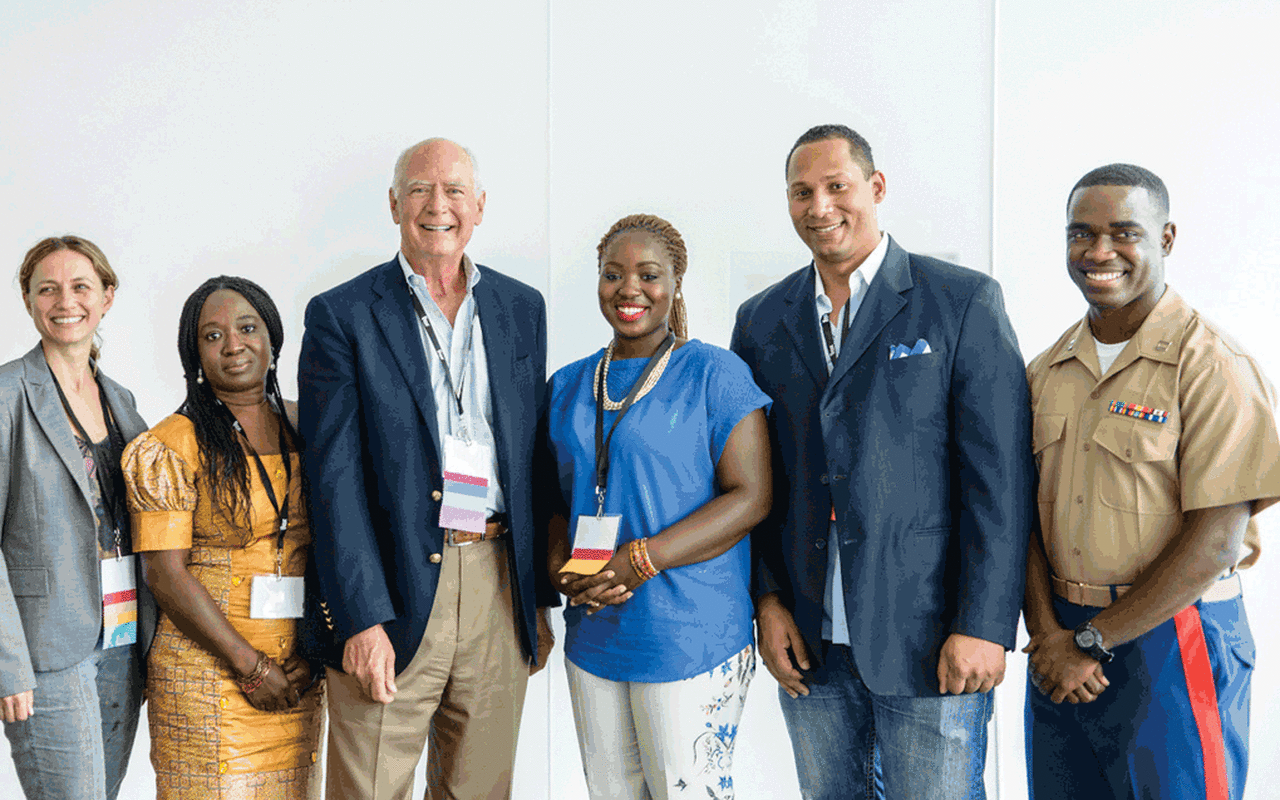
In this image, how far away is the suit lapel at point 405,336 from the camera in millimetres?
1999

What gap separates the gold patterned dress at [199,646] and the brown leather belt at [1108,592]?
1.83 meters

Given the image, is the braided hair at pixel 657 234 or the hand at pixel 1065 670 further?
the braided hair at pixel 657 234

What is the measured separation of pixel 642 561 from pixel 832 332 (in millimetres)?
714

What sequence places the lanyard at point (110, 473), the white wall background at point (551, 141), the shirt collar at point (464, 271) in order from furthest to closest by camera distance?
1. the white wall background at point (551, 141)
2. the lanyard at point (110, 473)
3. the shirt collar at point (464, 271)

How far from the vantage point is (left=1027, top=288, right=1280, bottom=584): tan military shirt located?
1.64 m

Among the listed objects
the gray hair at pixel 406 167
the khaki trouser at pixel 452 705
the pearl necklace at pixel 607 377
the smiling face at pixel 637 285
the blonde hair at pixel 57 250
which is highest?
the gray hair at pixel 406 167

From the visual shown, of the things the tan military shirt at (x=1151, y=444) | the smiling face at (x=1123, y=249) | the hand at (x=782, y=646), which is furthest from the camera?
the hand at (x=782, y=646)

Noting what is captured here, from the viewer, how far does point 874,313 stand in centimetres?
193

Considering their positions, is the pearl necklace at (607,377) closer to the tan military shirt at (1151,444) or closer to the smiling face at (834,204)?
the smiling face at (834,204)

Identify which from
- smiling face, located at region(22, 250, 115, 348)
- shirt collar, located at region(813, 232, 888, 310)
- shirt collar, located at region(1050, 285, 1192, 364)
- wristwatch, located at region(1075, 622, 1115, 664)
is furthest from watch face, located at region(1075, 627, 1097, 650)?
smiling face, located at region(22, 250, 115, 348)

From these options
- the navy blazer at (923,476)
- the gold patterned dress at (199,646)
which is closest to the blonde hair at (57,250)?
the gold patterned dress at (199,646)

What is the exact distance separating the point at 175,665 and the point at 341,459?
678 millimetres

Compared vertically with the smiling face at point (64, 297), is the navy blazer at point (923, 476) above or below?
below

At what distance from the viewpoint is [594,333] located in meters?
3.40
